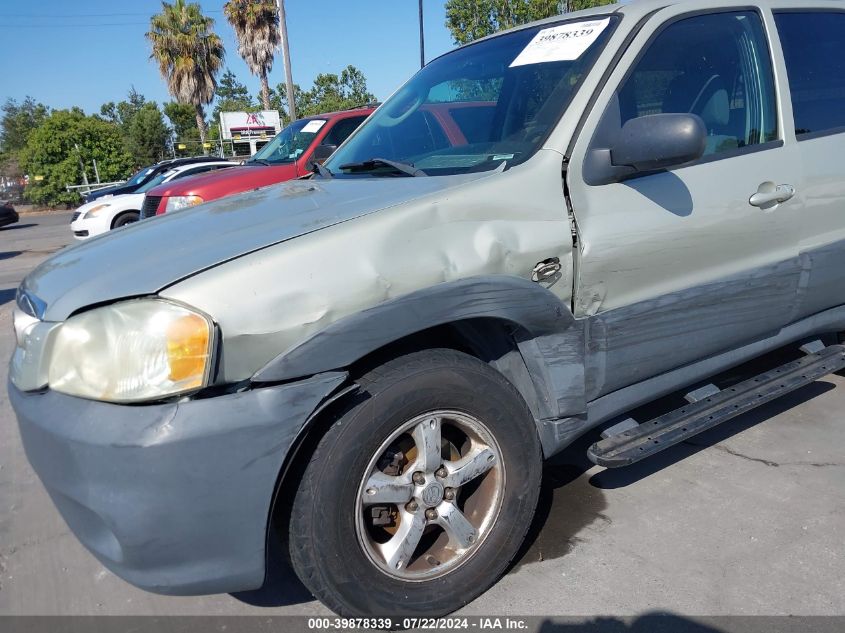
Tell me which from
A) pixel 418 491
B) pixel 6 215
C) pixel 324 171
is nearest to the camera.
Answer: pixel 418 491

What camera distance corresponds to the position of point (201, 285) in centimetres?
178

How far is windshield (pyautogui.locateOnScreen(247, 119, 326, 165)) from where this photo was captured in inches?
336

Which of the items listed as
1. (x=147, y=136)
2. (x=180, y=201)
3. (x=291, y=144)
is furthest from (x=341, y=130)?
(x=147, y=136)

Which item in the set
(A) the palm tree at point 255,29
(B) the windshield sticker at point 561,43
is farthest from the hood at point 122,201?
(A) the palm tree at point 255,29

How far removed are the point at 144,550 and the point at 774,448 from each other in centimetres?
283

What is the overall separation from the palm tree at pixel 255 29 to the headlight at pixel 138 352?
35496mm

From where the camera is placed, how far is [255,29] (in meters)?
34.2

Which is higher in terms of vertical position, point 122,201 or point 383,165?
point 383,165

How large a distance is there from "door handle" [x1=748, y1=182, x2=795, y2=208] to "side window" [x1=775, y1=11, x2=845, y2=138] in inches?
13.1

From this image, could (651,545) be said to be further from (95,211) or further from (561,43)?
(95,211)

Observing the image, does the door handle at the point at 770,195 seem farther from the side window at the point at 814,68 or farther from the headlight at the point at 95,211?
the headlight at the point at 95,211

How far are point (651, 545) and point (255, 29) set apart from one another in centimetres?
3625

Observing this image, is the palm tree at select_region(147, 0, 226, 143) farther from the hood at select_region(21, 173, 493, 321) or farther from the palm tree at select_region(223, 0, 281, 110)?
the hood at select_region(21, 173, 493, 321)

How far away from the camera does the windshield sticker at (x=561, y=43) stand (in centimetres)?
261
